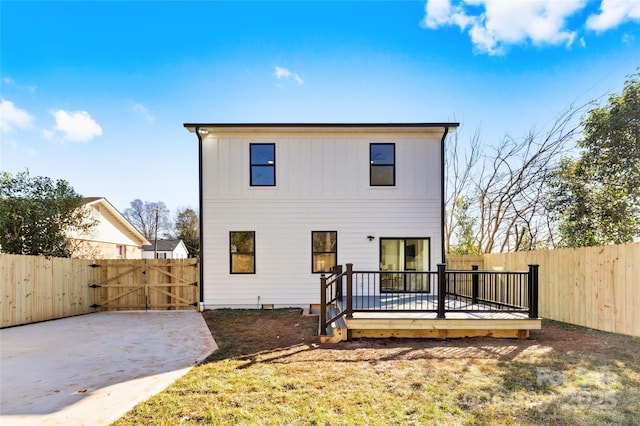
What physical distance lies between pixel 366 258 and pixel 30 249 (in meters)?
9.96

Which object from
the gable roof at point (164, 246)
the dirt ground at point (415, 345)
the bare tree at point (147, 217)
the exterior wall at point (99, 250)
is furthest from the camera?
the bare tree at point (147, 217)

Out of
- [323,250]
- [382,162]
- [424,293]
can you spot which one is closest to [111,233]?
[323,250]

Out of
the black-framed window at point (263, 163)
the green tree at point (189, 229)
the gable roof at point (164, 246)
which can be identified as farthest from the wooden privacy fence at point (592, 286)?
the gable roof at point (164, 246)

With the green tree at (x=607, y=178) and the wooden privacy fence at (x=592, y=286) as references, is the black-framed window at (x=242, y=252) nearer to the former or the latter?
the wooden privacy fence at (x=592, y=286)

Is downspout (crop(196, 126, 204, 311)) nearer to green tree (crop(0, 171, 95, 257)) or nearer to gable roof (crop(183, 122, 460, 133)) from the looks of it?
gable roof (crop(183, 122, 460, 133))

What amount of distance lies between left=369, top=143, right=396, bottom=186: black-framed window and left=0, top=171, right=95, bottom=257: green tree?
9.84m

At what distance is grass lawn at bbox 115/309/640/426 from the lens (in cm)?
297

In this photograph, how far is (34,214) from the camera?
9.19 metres

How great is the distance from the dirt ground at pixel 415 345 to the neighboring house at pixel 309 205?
253 centimetres

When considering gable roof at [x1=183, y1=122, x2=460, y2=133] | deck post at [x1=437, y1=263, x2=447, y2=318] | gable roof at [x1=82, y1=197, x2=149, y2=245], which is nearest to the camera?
deck post at [x1=437, y1=263, x2=447, y2=318]

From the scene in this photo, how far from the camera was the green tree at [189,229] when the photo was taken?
30.2 m

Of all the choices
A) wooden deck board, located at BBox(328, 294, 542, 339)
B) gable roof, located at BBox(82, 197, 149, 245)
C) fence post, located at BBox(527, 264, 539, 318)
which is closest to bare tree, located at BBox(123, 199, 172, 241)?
gable roof, located at BBox(82, 197, 149, 245)

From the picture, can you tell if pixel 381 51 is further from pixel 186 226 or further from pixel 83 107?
pixel 186 226

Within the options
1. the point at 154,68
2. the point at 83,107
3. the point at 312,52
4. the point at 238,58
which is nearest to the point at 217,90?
the point at 238,58
